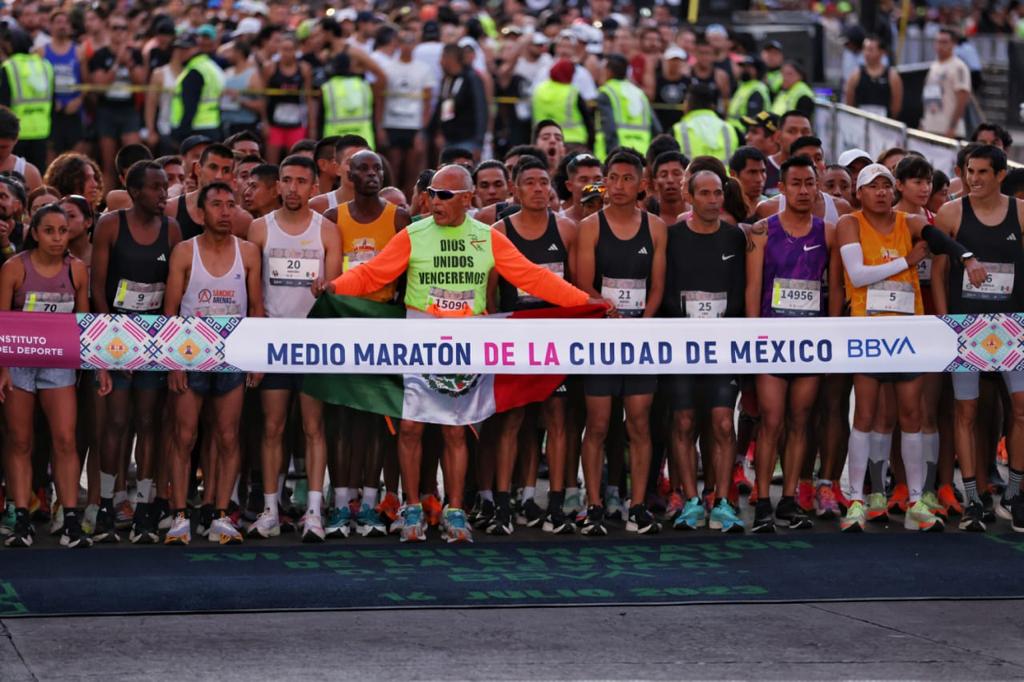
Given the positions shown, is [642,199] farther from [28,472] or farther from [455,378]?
[28,472]

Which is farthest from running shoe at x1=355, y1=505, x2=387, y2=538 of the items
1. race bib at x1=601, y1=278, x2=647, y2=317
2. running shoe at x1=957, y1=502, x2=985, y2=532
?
running shoe at x1=957, y1=502, x2=985, y2=532

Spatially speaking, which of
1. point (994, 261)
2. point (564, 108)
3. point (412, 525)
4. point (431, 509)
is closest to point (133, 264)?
point (412, 525)

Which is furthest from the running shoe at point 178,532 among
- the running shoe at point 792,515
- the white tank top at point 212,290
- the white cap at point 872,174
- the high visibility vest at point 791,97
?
the high visibility vest at point 791,97

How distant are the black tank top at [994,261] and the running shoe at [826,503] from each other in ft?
4.34

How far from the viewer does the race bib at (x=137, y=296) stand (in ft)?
33.0

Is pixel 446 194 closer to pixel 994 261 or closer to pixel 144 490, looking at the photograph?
pixel 144 490

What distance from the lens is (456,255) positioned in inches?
399

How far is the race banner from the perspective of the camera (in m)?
9.84

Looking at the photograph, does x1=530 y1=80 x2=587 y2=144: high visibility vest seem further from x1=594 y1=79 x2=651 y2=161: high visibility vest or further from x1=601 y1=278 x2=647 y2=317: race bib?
x1=601 y1=278 x2=647 y2=317: race bib

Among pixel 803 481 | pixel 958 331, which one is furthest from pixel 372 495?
pixel 958 331

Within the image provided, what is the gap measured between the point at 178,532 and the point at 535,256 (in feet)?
8.00

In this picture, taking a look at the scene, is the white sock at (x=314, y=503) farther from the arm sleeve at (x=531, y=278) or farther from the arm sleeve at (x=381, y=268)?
the arm sleeve at (x=531, y=278)

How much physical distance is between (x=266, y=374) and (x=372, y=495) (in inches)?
37.7

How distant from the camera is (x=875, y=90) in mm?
20875
